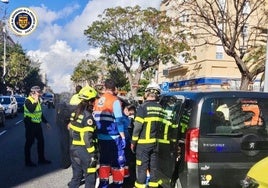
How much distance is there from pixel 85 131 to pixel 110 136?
93cm

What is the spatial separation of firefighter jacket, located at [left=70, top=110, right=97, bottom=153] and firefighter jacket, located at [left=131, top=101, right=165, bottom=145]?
852 mm

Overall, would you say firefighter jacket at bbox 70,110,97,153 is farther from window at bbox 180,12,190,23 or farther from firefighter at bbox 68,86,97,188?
window at bbox 180,12,190,23

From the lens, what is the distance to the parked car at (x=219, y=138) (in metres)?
5.51

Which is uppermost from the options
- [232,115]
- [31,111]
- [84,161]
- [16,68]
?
[16,68]

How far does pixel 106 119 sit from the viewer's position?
7074mm

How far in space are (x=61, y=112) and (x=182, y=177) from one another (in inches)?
175

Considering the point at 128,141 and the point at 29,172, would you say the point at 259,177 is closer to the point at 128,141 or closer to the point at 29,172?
the point at 128,141

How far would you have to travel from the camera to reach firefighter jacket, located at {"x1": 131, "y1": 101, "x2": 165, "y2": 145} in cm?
680

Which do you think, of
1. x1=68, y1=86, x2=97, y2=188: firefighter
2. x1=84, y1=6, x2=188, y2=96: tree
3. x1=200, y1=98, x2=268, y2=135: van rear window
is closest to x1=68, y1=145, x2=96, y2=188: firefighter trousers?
x1=68, y1=86, x2=97, y2=188: firefighter

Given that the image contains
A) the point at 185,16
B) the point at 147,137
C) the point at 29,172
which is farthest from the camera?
the point at 185,16

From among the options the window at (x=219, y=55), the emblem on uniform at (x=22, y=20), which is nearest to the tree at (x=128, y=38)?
the window at (x=219, y=55)

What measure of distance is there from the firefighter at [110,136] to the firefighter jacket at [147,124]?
0.30m

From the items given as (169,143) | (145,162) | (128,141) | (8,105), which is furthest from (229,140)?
(8,105)

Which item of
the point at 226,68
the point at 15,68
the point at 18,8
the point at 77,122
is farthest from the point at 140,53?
the point at 77,122
